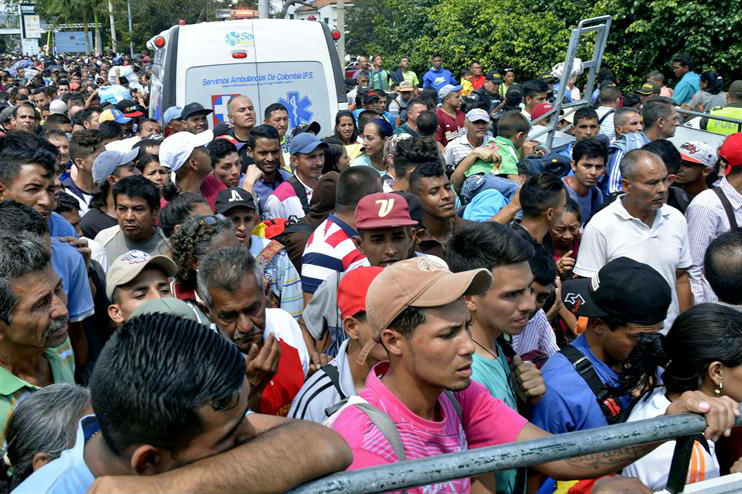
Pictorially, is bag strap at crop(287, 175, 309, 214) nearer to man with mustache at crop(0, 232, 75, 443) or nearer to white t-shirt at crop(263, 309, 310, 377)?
white t-shirt at crop(263, 309, 310, 377)

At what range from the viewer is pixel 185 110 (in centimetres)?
877

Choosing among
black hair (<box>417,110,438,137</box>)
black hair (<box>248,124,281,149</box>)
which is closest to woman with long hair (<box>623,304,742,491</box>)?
black hair (<box>248,124,281,149</box>)

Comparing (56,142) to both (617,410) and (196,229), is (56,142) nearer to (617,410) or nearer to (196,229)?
(196,229)

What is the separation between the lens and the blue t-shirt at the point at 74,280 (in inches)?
151

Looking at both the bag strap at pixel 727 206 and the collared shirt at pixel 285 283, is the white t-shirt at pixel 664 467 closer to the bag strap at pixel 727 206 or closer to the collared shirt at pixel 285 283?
the collared shirt at pixel 285 283

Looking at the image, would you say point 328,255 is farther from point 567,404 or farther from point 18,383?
point 18,383

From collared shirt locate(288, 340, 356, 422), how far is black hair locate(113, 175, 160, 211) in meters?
2.35

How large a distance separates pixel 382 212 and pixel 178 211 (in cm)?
130

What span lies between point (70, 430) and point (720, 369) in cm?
237

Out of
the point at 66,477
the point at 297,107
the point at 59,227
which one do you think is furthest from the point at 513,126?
the point at 66,477

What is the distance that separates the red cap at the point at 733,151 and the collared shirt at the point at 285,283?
132 inches

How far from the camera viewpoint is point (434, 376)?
256 cm

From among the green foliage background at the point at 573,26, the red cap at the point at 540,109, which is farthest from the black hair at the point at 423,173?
the green foliage background at the point at 573,26

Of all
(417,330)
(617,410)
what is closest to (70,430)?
(417,330)
